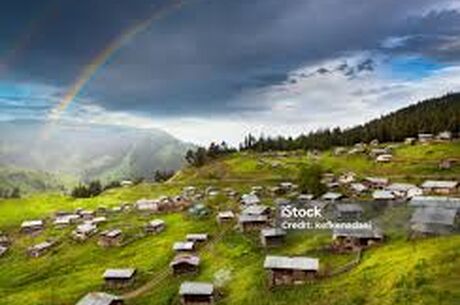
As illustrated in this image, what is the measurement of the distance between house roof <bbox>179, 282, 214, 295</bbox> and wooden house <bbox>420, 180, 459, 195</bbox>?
230ft

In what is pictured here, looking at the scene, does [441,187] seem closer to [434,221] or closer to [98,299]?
[434,221]

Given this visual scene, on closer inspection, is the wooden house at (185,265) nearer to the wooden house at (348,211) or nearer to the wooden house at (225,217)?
the wooden house at (348,211)

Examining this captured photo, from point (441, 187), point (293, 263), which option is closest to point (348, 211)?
point (293, 263)

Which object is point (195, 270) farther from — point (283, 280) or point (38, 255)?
point (38, 255)

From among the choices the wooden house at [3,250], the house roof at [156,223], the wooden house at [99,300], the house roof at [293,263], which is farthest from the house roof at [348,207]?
the wooden house at [3,250]

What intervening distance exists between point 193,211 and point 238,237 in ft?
115

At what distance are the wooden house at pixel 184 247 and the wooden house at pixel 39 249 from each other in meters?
43.2

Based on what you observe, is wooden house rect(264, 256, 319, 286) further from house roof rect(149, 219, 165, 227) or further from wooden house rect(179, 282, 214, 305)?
house roof rect(149, 219, 165, 227)

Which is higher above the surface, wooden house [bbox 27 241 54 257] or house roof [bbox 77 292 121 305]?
house roof [bbox 77 292 121 305]

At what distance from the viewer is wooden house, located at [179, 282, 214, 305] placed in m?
90.9

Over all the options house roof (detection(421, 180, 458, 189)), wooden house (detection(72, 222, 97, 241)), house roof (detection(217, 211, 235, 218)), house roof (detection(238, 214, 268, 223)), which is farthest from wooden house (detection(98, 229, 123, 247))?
house roof (detection(421, 180, 458, 189))

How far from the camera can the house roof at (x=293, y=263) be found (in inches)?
3525

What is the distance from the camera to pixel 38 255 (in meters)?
147

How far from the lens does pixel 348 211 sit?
10881cm
